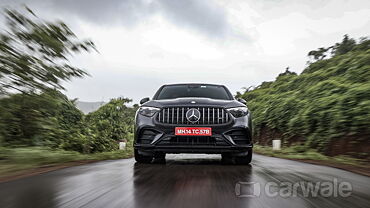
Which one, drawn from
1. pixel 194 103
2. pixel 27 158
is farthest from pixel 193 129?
pixel 27 158

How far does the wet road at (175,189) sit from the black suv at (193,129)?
850 millimetres

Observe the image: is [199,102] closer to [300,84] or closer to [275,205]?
[275,205]

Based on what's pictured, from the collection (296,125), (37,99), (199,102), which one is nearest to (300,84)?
(296,125)

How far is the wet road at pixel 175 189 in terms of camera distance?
2.94 m

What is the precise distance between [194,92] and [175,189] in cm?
418

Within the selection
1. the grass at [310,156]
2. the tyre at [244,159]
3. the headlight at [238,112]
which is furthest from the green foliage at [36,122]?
the grass at [310,156]

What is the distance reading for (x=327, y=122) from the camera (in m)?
9.26

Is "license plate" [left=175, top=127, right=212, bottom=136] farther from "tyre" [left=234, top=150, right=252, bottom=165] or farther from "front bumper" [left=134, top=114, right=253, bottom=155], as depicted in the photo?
"tyre" [left=234, top=150, right=252, bottom=165]

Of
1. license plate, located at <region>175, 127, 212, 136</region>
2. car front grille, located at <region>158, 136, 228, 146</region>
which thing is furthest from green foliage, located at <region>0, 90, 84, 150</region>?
license plate, located at <region>175, 127, 212, 136</region>

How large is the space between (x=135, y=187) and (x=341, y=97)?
6.82 metres

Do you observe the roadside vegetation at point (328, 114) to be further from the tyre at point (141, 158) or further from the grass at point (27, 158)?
the grass at point (27, 158)

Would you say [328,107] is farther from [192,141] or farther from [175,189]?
[175,189]

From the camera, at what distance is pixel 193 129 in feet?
19.2

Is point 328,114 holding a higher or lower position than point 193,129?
higher
